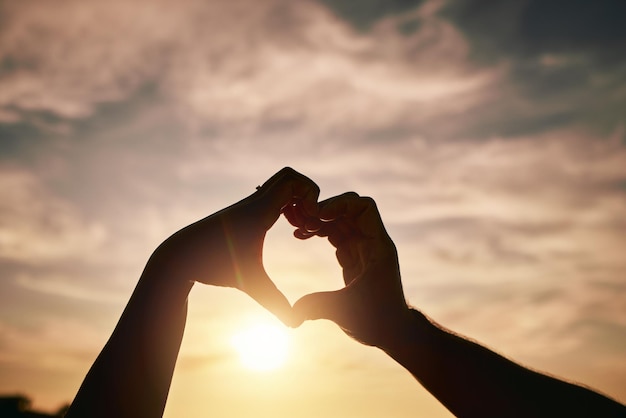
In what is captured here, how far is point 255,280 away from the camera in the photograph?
2859 mm

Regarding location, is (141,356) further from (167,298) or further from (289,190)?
(289,190)

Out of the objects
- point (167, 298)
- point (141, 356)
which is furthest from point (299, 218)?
point (141, 356)

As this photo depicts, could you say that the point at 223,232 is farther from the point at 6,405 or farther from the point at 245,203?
the point at 6,405

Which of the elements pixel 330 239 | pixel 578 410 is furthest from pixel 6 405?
pixel 578 410

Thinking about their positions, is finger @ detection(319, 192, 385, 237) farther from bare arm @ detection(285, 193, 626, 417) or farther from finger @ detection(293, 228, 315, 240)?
finger @ detection(293, 228, 315, 240)


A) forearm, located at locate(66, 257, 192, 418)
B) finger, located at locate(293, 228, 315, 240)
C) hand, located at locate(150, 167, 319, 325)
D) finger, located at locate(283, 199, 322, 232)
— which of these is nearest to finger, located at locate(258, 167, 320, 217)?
hand, located at locate(150, 167, 319, 325)

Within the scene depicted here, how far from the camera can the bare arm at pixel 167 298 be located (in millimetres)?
2344

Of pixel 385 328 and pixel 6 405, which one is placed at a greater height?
pixel 6 405

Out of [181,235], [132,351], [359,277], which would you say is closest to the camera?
[132,351]

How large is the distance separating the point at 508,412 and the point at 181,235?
2142 mm

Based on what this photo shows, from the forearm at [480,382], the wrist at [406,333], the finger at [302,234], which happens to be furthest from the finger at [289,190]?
the forearm at [480,382]

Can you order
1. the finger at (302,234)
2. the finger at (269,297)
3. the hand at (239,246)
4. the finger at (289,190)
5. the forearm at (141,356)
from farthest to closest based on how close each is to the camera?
1. the finger at (302,234)
2. the finger at (289,190)
3. the finger at (269,297)
4. the hand at (239,246)
5. the forearm at (141,356)

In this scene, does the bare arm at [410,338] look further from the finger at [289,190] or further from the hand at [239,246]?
the hand at [239,246]

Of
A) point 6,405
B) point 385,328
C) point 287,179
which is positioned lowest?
point 385,328
